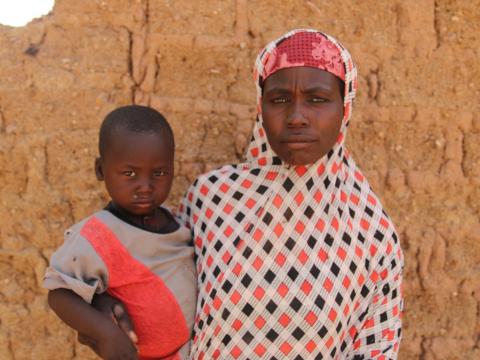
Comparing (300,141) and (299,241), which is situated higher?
(300,141)

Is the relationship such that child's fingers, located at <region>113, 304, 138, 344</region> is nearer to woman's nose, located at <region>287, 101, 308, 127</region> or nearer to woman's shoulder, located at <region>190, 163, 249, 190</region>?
woman's shoulder, located at <region>190, 163, 249, 190</region>

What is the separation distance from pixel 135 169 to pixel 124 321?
1.33 feet

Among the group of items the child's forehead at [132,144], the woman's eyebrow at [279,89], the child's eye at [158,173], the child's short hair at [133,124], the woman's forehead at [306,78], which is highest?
the woman's forehead at [306,78]

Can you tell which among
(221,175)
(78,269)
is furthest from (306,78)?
(78,269)

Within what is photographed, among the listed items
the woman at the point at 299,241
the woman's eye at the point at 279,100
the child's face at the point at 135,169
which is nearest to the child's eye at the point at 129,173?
the child's face at the point at 135,169

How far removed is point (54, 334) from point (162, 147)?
2.85 ft

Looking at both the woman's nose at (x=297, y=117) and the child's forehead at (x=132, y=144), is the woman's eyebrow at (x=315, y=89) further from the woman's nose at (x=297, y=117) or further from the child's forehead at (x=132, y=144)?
the child's forehead at (x=132, y=144)

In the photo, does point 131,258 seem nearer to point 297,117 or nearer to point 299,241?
point 299,241

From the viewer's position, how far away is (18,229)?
2129 mm

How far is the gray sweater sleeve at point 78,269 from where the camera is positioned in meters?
1.61

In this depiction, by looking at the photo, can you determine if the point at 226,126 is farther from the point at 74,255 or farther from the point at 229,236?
the point at 74,255

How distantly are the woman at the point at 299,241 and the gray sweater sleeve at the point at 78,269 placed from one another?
1.10 feet

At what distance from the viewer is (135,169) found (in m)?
1.72

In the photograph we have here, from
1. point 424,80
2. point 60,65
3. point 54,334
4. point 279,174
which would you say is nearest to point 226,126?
point 279,174
